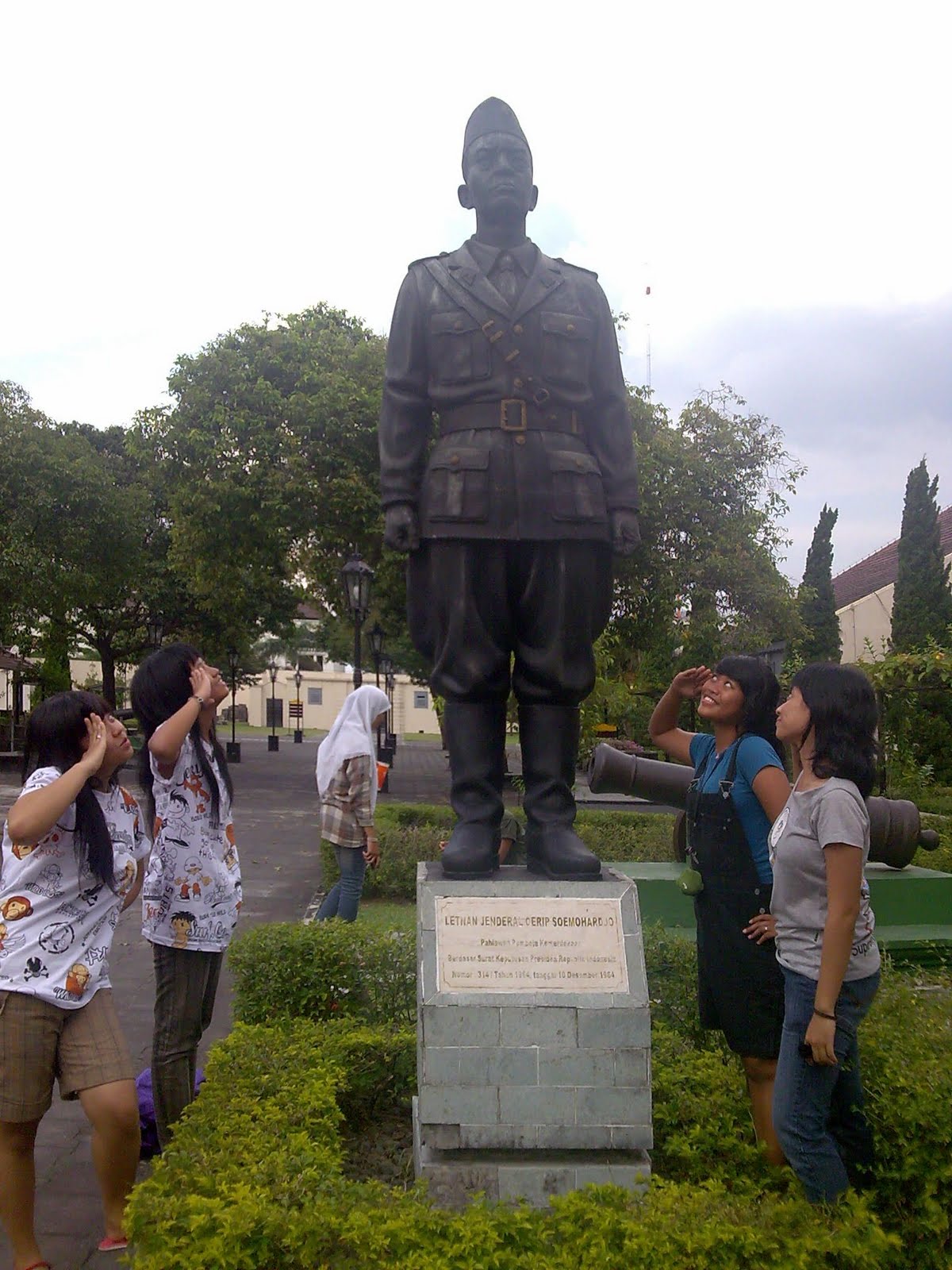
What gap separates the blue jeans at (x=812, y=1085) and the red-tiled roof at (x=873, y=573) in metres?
29.0

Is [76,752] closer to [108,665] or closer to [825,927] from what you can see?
[825,927]

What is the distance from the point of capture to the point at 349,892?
682cm

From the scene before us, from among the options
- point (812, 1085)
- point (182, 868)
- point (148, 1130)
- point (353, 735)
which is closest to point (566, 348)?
point (182, 868)

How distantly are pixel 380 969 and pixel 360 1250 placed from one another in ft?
7.59

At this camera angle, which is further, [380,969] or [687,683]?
[380,969]

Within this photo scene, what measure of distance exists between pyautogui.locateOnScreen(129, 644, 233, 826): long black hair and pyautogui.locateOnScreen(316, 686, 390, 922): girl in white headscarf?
3.04m

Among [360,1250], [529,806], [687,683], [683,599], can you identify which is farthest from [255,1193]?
[683,599]

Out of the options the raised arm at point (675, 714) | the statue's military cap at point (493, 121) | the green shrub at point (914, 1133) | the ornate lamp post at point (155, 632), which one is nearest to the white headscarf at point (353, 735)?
the raised arm at point (675, 714)

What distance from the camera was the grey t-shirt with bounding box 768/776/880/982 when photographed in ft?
9.25

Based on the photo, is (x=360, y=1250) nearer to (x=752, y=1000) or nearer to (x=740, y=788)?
(x=752, y=1000)

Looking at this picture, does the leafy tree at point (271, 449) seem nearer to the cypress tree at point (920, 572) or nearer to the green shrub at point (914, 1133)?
the cypress tree at point (920, 572)

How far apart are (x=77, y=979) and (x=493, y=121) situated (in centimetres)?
305

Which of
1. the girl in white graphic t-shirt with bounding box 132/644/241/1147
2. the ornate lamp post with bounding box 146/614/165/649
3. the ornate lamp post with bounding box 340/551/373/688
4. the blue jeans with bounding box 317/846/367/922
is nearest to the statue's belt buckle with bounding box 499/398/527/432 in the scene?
the girl in white graphic t-shirt with bounding box 132/644/241/1147

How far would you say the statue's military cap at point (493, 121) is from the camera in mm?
3781
